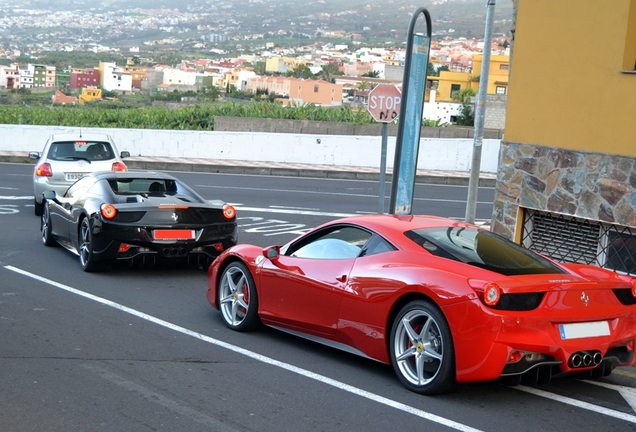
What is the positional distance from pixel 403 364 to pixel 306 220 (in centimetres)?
1025

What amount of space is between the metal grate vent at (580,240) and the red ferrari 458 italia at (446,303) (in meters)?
3.29

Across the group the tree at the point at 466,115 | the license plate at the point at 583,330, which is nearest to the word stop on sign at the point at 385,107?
the license plate at the point at 583,330

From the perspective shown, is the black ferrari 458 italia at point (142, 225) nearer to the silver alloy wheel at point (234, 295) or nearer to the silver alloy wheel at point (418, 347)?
the silver alloy wheel at point (234, 295)

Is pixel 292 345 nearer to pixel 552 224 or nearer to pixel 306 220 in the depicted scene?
pixel 552 224

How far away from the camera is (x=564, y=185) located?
10.2m

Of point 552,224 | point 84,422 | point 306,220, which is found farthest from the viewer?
point 306,220

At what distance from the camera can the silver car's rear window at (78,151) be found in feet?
54.5

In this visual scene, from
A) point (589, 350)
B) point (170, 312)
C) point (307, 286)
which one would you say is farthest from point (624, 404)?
A: point (170, 312)

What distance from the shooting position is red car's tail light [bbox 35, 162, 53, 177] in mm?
16203

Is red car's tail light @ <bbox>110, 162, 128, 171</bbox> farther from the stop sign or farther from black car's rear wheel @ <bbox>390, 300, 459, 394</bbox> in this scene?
black car's rear wheel @ <bbox>390, 300, 459, 394</bbox>

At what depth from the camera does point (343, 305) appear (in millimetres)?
6730

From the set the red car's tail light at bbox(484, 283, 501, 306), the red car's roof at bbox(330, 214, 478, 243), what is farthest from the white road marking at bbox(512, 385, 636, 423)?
the red car's roof at bbox(330, 214, 478, 243)

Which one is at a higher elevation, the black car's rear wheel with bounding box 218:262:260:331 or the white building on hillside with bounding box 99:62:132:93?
the white building on hillside with bounding box 99:62:132:93

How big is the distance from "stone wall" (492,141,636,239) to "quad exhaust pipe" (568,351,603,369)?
395 cm
